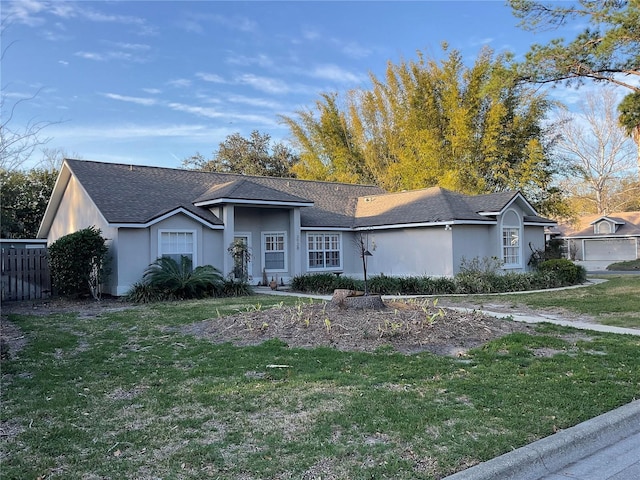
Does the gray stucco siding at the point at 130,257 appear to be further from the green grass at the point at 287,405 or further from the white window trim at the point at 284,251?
the green grass at the point at 287,405

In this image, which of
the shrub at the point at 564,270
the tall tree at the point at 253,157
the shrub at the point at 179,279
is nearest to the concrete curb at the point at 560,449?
the shrub at the point at 179,279

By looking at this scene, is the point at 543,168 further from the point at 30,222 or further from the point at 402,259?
the point at 30,222

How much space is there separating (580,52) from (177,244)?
1339cm

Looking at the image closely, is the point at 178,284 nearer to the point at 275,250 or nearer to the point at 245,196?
the point at 245,196

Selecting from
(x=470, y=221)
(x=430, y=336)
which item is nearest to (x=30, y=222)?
(x=470, y=221)

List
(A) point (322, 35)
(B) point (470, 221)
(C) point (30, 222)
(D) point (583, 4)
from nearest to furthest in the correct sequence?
(D) point (583, 4), (A) point (322, 35), (B) point (470, 221), (C) point (30, 222)

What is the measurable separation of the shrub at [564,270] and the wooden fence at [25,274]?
1832cm

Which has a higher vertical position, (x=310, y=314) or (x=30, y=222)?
(x=30, y=222)

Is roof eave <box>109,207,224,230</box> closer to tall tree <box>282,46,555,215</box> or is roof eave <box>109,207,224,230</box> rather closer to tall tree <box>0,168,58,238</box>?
tall tree <box>0,168,58,238</box>

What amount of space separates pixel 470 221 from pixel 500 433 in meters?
15.6

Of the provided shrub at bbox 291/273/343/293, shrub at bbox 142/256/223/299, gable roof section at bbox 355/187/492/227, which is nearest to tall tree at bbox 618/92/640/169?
gable roof section at bbox 355/187/492/227

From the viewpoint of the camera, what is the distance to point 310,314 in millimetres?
9352

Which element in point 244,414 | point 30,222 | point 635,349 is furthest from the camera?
point 30,222

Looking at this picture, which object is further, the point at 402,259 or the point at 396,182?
the point at 396,182
